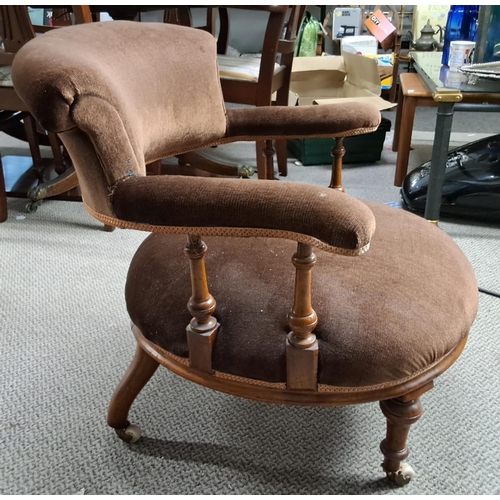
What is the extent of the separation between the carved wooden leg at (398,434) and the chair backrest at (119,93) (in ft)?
1.66

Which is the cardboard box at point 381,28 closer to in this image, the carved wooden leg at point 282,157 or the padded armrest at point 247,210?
the carved wooden leg at point 282,157

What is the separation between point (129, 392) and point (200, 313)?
340 mm

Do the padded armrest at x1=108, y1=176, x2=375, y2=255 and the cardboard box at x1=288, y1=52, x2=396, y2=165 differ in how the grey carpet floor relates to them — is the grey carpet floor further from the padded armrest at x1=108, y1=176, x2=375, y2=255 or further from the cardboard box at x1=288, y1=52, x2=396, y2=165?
the cardboard box at x1=288, y1=52, x2=396, y2=165

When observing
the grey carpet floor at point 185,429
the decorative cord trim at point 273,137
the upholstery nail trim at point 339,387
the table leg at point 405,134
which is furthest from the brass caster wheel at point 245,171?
the upholstery nail trim at point 339,387

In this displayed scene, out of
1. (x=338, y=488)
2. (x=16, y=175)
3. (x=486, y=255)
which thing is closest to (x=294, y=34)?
(x=486, y=255)

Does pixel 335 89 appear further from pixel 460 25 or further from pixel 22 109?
pixel 22 109

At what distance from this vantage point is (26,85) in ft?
1.96

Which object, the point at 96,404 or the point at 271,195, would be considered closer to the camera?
the point at 271,195

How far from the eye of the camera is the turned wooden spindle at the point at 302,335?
59 centimetres

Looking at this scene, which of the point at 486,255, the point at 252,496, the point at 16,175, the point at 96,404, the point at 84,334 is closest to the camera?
the point at 252,496

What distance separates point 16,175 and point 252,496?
76.3 inches

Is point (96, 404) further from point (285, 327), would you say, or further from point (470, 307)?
point (470, 307)

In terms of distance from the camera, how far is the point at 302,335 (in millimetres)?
631

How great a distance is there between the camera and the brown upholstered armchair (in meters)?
0.58
